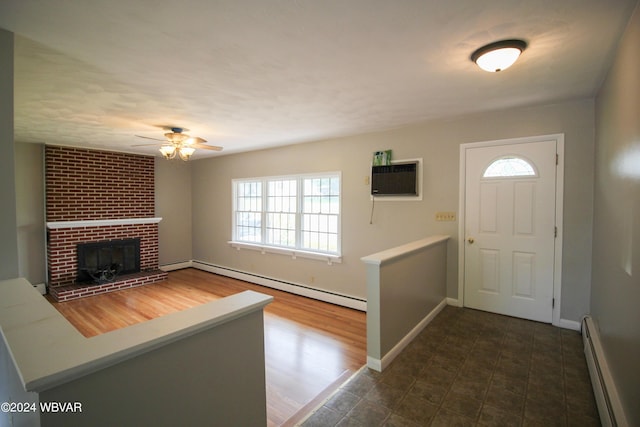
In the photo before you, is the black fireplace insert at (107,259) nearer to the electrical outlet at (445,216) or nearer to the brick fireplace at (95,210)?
the brick fireplace at (95,210)

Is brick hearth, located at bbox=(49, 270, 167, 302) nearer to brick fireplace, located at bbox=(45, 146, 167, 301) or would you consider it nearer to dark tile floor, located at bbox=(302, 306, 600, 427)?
brick fireplace, located at bbox=(45, 146, 167, 301)

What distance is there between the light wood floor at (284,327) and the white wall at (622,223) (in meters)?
1.77

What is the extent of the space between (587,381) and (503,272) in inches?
50.5

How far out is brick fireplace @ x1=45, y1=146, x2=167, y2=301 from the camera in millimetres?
4957

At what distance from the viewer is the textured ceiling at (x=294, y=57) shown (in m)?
1.50

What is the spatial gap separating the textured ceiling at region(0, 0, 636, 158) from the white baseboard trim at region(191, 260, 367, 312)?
255 centimetres

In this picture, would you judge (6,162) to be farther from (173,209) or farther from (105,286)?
(173,209)

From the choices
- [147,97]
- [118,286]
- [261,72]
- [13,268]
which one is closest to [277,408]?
[13,268]

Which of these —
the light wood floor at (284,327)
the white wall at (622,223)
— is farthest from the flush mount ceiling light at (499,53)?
the light wood floor at (284,327)

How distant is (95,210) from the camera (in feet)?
17.9

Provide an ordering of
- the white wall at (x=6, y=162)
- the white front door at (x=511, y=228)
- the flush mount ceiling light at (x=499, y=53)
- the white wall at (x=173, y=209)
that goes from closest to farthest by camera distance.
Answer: the white wall at (x=6, y=162), the flush mount ceiling light at (x=499, y=53), the white front door at (x=511, y=228), the white wall at (x=173, y=209)

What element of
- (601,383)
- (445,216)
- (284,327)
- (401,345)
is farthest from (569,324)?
(284,327)

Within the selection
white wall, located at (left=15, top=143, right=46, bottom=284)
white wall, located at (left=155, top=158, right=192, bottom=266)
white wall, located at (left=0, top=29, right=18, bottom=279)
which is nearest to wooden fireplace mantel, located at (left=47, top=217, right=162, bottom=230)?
white wall, located at (left=15, top=143, right=46, bottom=284)

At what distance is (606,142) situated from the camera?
230cm
